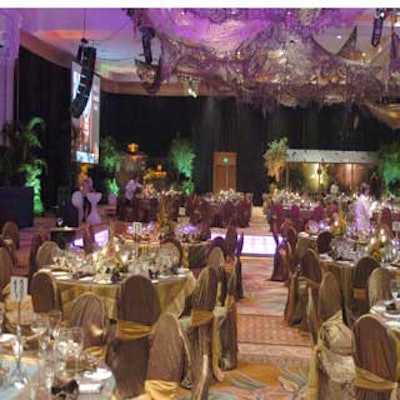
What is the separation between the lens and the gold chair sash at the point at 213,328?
5.12m

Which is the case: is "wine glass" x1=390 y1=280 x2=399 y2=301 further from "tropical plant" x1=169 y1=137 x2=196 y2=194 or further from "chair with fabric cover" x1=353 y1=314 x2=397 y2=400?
"tropical plant" x1=169 y1=137 x2=196 y2=194

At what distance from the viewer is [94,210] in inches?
718

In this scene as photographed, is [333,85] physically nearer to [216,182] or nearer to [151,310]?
[151,310]

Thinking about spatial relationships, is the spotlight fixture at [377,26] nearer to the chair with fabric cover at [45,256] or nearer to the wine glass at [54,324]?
the chair with fabric cover at [45,256]

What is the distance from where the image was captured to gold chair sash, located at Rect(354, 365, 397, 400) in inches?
133

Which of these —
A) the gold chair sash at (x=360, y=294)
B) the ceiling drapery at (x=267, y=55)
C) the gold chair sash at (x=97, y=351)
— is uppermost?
the ceiling drapery at (x=267, y=55)

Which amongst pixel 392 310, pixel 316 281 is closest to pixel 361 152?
pixel 316 281

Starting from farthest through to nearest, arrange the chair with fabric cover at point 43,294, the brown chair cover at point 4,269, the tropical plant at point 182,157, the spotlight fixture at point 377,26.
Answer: the tropical plant at point 182,157
the spotlight fixture at point 377,26
the brown chair cover at point 4,269
the chair with fabric cover at point 43,294

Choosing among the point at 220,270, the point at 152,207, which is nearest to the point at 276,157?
the point at 152,207

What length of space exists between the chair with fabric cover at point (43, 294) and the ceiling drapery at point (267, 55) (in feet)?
11.5

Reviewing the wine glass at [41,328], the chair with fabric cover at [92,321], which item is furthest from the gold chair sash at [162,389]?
the chair with fabric cover at [92,321]

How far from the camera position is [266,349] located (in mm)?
6219

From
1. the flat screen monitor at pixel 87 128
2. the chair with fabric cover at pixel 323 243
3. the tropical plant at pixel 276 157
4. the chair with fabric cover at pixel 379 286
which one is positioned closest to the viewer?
the chair with fabric cover at pixel 379 286

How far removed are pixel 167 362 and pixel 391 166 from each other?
23274 mm
